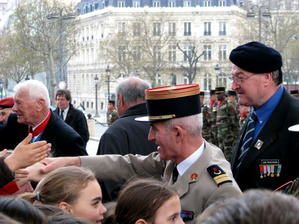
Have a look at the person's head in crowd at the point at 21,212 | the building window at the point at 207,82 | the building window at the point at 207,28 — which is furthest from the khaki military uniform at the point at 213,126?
the building window at the point at 207,28

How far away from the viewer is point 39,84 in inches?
241

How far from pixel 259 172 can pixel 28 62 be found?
51163 millimetres

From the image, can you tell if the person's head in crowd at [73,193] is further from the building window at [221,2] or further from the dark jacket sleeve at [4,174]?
the building window at [221,2]

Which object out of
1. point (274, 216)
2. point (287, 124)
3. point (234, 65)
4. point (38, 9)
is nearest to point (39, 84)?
point (234, 65)

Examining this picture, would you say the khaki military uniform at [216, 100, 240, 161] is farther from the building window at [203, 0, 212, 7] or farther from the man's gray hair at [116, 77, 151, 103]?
the building window at [203, 0, 212, 7]

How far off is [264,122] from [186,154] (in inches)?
36.0

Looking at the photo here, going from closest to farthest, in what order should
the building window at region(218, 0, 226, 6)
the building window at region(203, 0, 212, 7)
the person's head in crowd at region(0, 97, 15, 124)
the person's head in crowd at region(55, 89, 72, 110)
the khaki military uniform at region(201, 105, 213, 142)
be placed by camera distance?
the person's head in crowd at region(0, 97, 15, 124)
the person's head in crowd at region(55, 89, 72, 110)
the khaki military uniform at region(201, 105, 213, 142)
the building window at region(218, 0, 226, 6)
the building window at region(203, 0, 212, 7)

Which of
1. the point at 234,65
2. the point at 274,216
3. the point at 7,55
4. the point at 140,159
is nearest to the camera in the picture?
the point at 274,216

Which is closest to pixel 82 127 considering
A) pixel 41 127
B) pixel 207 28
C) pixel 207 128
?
pixel 207 128

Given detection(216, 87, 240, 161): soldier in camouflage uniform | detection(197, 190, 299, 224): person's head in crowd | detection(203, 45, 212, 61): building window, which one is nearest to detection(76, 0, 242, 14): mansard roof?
detection(203, 45, 212, 61): building window

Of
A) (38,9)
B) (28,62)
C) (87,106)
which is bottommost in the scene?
(87,106)

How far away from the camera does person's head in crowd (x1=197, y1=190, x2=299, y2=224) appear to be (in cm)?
159

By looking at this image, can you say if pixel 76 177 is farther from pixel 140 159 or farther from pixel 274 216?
pixel 274 216

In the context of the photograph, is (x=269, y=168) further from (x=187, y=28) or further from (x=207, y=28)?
(x=207, y=28)
